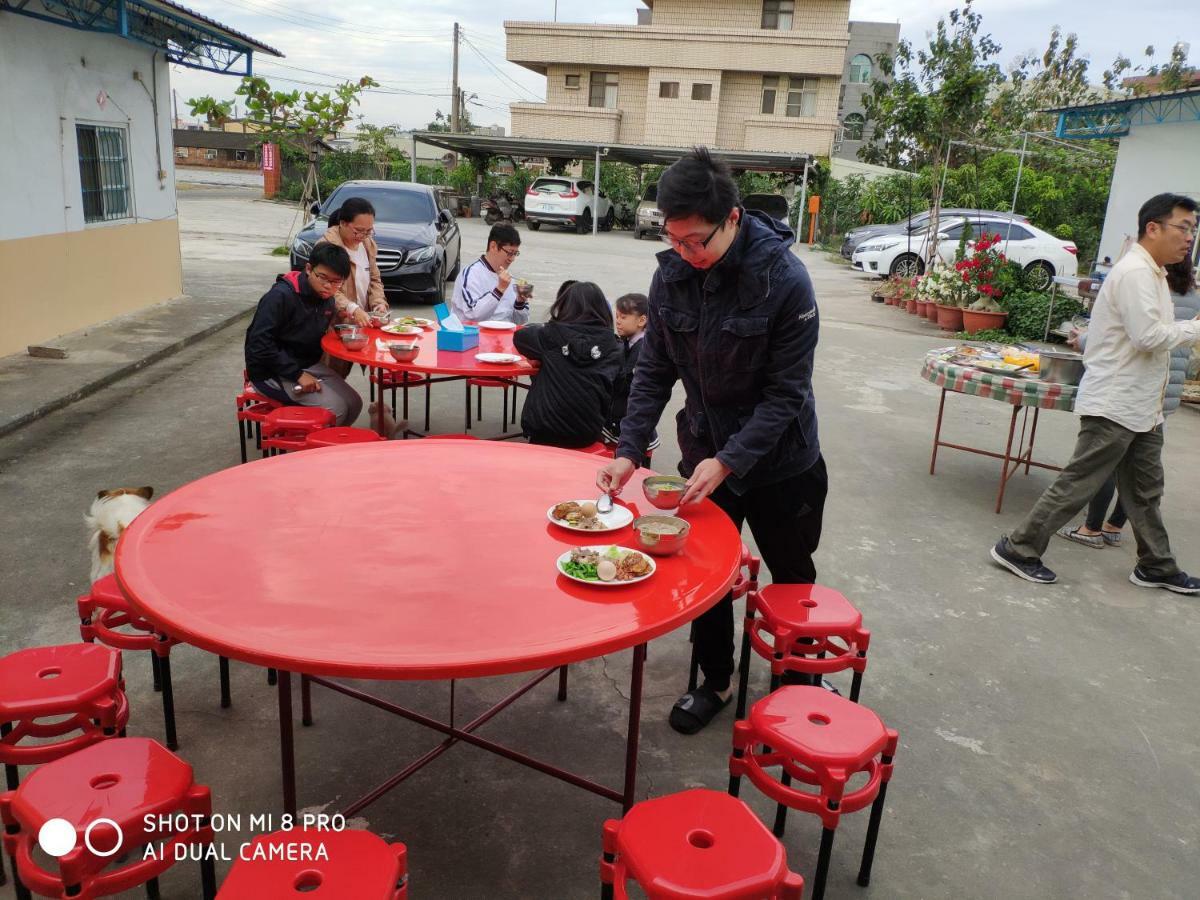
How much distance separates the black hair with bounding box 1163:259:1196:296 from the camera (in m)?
4.07

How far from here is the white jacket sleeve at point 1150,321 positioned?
371cm

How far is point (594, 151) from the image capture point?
1035 inches

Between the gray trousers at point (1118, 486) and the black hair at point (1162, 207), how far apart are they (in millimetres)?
874

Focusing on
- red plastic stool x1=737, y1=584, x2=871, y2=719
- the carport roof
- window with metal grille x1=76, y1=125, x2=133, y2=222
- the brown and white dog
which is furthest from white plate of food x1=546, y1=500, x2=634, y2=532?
the carport roof

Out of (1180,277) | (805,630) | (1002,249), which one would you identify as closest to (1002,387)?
(1180,277)

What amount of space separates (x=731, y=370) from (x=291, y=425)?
2.59m

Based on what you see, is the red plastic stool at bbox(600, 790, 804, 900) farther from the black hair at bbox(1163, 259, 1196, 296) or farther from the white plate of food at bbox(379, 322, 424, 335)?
the white plate of food at bbox(379, 322, 424, 335)

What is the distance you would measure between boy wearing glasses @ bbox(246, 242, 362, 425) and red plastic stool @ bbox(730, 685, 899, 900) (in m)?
3.35

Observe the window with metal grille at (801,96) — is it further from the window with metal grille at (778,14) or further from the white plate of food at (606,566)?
the white plate of food at (606,566)

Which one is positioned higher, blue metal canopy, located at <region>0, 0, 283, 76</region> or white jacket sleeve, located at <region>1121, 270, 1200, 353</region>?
blue metal canopy, located at <region>0, 0, 283, 76</region>

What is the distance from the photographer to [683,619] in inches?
77.9

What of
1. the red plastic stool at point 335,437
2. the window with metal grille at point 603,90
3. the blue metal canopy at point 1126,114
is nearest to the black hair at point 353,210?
the red plastic stool at point 335,437

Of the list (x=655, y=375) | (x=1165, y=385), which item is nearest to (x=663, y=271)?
(x=655, y=375)

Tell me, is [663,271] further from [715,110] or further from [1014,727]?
[715,110]
